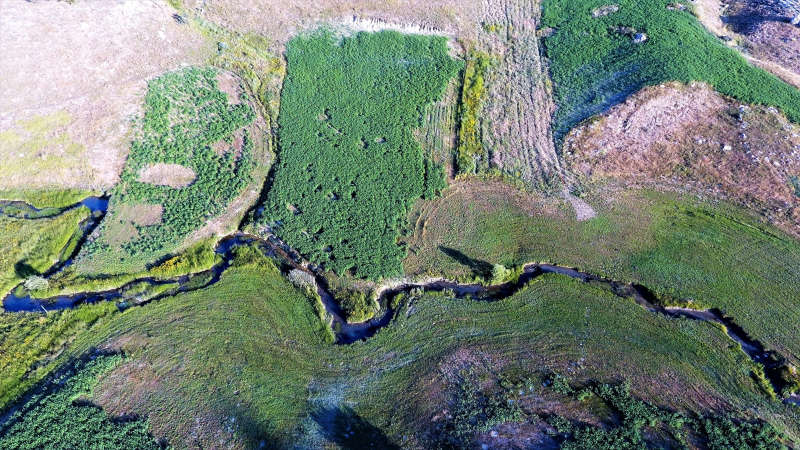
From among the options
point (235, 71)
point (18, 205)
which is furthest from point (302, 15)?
point (18, 205)

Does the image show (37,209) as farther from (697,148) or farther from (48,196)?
(697,148)

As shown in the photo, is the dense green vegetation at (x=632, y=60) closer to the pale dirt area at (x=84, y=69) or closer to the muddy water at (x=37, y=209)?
the pale dirt area at (x=84, y=69)

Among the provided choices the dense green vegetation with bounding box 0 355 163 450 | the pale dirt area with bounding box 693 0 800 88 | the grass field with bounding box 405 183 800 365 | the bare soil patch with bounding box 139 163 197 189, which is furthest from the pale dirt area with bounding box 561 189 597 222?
the dense green vegetation with bounding box 0 355 163 450

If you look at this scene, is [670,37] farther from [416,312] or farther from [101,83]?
[101,83]

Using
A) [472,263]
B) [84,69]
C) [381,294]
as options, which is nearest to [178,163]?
[84,69]

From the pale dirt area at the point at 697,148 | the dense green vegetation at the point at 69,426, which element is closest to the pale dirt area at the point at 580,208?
the pale dirt area at the point at 697,148

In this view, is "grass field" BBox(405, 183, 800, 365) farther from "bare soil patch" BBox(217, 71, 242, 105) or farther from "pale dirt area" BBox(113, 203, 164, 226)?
"bare soil patch" BBox(217, 71, 242, 105)
